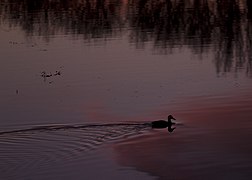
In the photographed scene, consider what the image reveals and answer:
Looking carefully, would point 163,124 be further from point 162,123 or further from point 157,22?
point 157,22

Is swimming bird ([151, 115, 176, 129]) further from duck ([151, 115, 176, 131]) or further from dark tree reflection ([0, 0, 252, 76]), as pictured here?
dark tree reflection ([0, 0, 252, 76])

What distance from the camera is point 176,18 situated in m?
46.4

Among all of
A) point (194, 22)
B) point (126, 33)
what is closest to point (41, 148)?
point (126, 33)

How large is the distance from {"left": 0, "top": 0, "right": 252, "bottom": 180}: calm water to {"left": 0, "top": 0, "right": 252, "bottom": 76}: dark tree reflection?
13cm

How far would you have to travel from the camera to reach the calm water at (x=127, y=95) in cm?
1747

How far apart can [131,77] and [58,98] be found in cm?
416

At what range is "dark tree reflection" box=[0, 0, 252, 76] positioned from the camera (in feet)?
120

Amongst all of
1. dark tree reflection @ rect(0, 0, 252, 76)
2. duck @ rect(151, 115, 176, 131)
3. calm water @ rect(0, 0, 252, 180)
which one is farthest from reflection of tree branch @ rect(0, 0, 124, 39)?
duck @ rect(151, 115, 176, 131)

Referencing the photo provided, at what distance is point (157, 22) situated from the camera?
1796 inches

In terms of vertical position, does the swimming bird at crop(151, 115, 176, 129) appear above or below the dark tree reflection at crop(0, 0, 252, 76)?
below

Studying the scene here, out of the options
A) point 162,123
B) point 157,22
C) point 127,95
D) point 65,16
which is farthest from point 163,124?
point 65,16

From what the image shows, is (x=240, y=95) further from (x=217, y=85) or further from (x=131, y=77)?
(x=131, y=77)

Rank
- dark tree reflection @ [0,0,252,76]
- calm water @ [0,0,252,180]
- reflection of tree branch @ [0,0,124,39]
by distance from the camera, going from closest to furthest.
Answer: calm water @ [0,0,252,180] < dark tree reflection @ [0,0,252,76] < reflection of tree branch @ [0,0,124,39]

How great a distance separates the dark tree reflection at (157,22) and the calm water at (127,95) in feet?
→ 0.44
